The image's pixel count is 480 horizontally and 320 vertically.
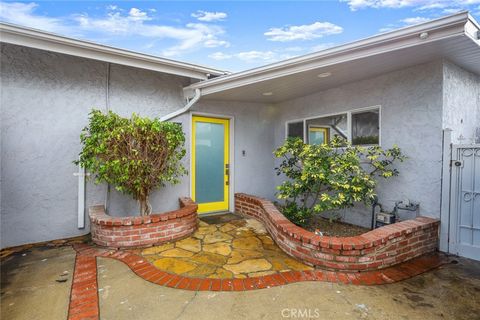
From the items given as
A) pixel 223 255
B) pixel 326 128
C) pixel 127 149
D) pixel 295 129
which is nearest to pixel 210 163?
pixel 127 149

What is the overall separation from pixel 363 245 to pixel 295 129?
11.8 feet

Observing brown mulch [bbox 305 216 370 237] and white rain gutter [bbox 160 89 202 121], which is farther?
white rain gutter [bbox 160 89 202 121]

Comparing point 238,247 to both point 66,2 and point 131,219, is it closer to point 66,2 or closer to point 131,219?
point 131,219

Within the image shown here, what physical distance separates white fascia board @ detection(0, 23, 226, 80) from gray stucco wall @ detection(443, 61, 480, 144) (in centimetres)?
404

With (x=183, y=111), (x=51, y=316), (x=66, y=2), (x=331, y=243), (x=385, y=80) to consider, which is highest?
(x=66, y=2)

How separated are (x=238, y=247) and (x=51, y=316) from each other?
232cm

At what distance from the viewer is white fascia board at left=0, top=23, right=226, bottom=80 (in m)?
3.14

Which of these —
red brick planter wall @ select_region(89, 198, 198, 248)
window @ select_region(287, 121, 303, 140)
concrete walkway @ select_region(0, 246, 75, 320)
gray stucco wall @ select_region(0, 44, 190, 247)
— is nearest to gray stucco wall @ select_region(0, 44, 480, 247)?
gray stucco wall @ select_region(0, 44, 190, 247)

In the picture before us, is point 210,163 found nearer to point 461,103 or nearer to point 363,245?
point 363,245

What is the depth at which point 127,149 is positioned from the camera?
387 cm

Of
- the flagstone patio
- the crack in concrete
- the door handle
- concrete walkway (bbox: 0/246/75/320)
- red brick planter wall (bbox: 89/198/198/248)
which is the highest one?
the door handle

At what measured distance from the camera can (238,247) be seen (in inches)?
149

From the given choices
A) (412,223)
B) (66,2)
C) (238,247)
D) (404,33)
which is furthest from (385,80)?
(66,2)

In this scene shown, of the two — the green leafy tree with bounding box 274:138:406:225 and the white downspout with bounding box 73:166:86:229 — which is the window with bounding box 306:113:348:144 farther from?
the white downspout with bounding box 73:166:86:229
